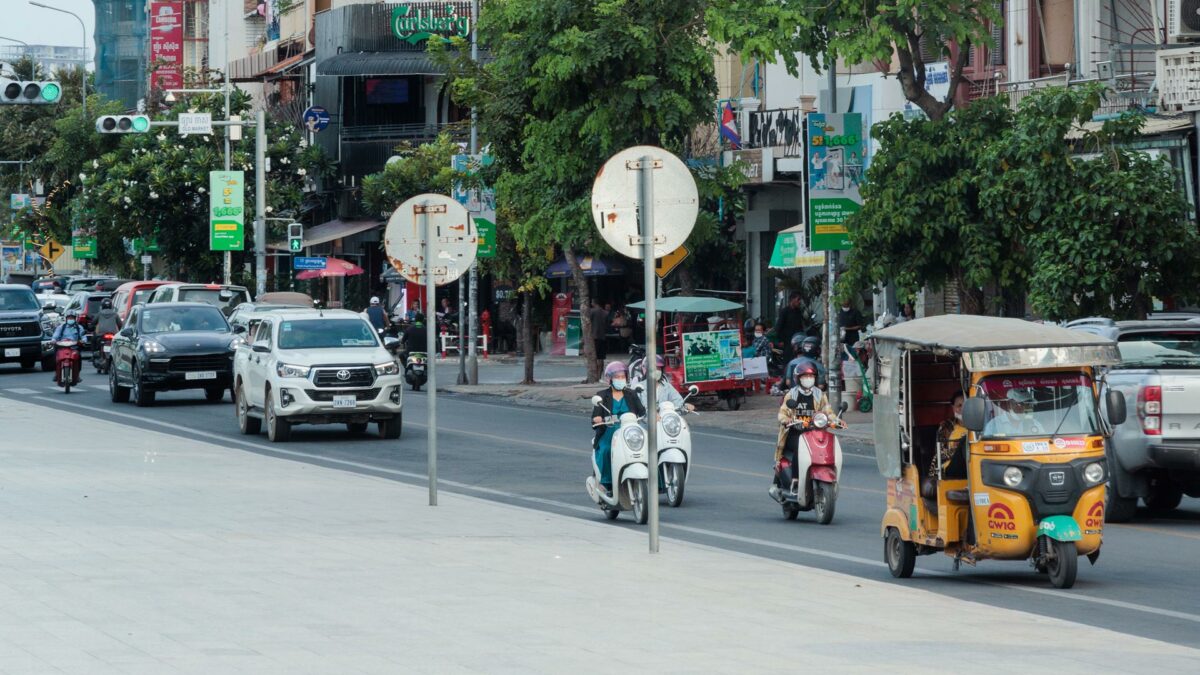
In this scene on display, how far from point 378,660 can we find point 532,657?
28.4 inches

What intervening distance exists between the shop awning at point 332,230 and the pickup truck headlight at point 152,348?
28.0 meters

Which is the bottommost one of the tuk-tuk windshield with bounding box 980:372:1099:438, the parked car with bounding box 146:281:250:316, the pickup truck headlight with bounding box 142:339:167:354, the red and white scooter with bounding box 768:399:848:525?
the red and white scooter with bounding box 768:399:848:525

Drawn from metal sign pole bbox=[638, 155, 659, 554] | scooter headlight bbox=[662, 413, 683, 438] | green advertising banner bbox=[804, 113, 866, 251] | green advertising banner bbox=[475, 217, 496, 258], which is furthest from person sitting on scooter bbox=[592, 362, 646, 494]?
green advertising banner bbox=[475, 217, 496, 258]

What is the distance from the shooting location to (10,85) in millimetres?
28641

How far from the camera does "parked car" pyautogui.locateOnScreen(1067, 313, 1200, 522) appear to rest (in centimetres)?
1642

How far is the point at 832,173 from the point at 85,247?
54566 millimetres

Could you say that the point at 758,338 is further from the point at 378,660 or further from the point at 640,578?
the point at 378,660

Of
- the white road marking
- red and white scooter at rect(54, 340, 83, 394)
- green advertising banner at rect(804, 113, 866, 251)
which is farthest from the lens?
red and white scooter at rect(54, 340, 83, 394)

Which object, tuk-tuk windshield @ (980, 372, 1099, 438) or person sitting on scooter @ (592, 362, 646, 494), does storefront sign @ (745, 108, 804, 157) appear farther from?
tuk-tuk windshield @ (980, 372, 1099, 438)

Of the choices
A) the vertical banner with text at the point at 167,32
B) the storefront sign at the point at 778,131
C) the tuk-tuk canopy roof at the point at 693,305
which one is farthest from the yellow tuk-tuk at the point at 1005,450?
the vertical banner with text at the point at 167,32

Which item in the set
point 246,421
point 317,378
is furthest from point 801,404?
point 246,421

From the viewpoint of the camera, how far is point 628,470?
1673cm

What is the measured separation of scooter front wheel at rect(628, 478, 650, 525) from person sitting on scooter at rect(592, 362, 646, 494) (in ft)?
0.92

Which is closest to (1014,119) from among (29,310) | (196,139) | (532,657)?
(532,657)
